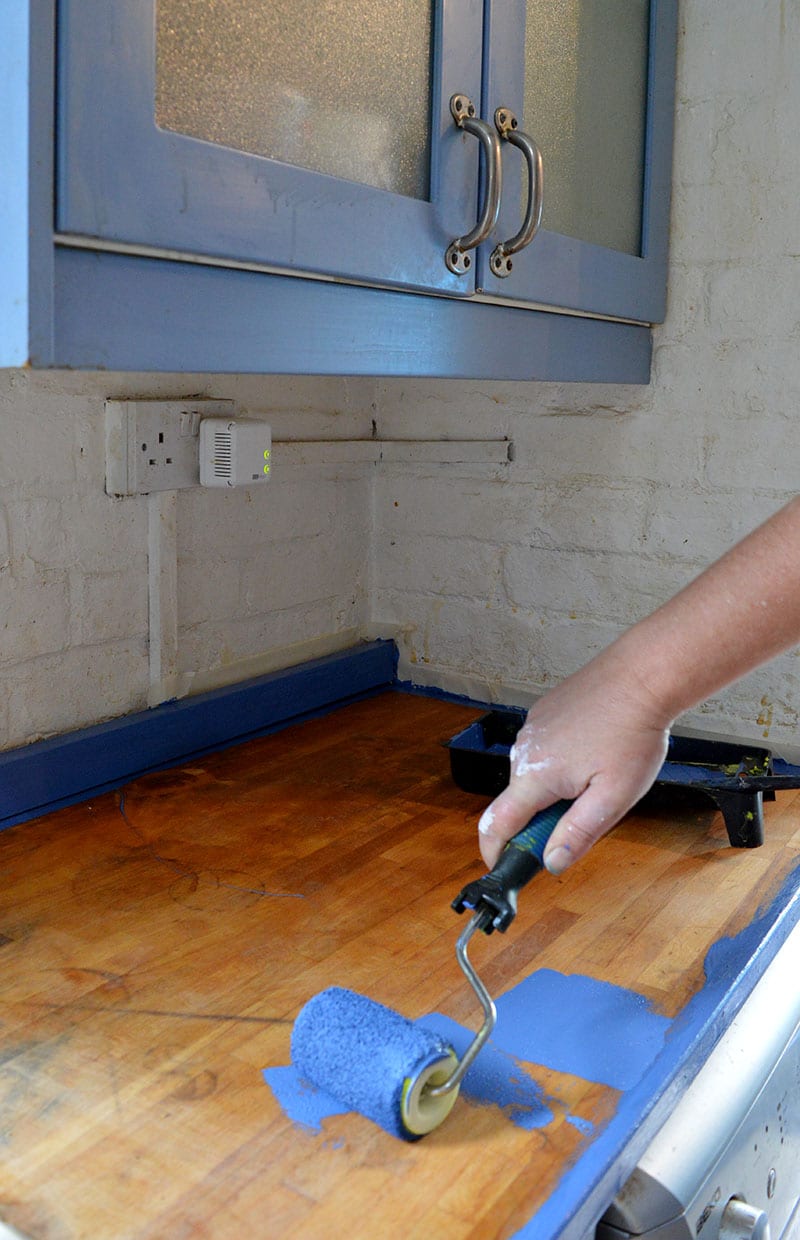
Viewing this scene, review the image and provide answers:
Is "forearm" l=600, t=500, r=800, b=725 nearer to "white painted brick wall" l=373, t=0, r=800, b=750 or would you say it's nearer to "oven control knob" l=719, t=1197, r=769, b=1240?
"oven control knob" l=719, t=1197, r=769, b=1240

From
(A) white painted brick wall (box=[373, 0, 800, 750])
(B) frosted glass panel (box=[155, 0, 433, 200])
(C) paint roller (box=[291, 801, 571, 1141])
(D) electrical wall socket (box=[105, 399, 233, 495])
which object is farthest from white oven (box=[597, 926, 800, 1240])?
(D) electrical wall socket (box=[105, 399, 233, 495])

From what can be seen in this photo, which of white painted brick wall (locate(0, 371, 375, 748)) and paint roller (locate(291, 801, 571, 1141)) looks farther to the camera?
white painted brick wall (locate(0, 371, 375, 748))

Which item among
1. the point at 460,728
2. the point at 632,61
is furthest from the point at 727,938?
the point at 632,61

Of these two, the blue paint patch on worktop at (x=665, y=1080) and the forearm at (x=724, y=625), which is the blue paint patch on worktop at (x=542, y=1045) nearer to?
the blue paint patch on worktop at (x=665, y=1080)

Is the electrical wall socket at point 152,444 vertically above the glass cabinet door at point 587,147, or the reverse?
the glass cabinet door at point 587,147

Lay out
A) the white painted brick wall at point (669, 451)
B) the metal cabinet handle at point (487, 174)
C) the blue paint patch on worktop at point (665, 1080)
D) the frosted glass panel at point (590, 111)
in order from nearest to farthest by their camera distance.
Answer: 1. the blue paint patch on worktop at point (665, 1080)
2. the metal cabinet handle at point (487, 174)
3. the frosted glass panel at point (590, 111)
4. the white painted brick wall at point (669, 451)

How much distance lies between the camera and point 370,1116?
2.34ft

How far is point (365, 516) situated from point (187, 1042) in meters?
1.02

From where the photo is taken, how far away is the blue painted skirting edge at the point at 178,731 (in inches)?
46.8

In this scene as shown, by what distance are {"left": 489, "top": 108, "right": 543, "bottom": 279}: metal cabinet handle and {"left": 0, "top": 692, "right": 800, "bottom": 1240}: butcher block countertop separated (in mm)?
585

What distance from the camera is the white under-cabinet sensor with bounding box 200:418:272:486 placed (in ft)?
4.37

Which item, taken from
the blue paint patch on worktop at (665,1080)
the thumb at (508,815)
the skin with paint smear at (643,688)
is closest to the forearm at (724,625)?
the skin with paint smear at (643,688)

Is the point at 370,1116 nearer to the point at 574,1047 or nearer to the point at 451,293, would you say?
the point at 574,1047

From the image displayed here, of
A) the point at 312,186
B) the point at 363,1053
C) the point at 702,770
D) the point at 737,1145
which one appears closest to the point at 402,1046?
the point at 363,1053
